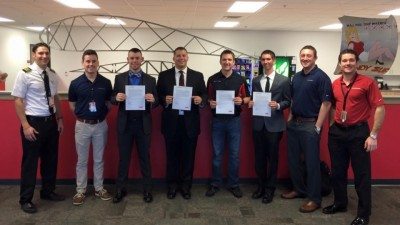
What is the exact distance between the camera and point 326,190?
3.53 meters

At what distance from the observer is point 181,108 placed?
321cm

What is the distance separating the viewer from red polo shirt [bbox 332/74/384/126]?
108 inches

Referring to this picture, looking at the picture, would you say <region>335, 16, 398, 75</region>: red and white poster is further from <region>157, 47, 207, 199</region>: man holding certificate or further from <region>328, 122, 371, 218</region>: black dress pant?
<region>157, 47, 207, 199</region>: man holding certificate

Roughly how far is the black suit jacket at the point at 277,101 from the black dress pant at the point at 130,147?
1129 millimetres

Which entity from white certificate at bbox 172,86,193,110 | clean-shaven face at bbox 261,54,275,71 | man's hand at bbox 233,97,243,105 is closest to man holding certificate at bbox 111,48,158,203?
white certificate at bbox 172,86,193,110

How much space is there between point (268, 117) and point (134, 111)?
1.29 meters

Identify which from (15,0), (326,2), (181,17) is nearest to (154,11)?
(181,17)

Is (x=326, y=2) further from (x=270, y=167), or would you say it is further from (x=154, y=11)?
(x=270, y=167)

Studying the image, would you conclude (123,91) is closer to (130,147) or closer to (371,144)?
(130,147)


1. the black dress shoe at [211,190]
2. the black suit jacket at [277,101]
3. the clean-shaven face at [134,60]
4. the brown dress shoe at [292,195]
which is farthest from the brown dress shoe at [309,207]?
the clean-shaven face at [134,60]

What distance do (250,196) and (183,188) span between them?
2.30 feet

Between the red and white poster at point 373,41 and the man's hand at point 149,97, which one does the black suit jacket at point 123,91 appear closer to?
the man's hand at point 149,97

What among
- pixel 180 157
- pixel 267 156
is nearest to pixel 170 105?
pixel 180 157

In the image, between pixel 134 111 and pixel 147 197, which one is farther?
pixel 147 197
